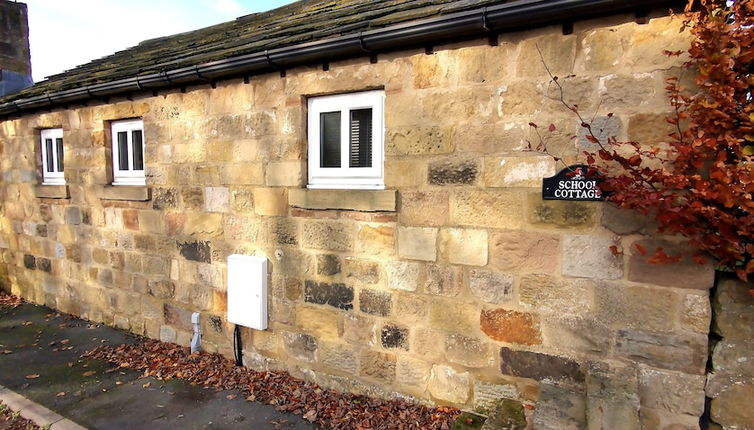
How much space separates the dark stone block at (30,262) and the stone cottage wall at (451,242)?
304 cm

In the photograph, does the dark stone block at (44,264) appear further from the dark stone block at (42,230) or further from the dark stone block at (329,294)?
the dark stone block at (329,294)

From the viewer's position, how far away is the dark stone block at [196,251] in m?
4.43

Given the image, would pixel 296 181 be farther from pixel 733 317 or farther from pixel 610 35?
pixel 733 317

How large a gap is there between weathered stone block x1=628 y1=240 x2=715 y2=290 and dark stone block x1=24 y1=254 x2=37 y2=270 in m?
8.19

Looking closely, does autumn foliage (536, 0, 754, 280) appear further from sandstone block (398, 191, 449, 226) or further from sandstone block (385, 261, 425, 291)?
sandstone block (385, 261, 425, 291)

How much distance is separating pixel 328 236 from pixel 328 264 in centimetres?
26

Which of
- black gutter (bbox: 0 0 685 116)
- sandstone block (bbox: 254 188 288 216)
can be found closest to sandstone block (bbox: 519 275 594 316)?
black gutter (bbox: 0 0 685 116)

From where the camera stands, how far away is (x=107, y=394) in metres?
3.81

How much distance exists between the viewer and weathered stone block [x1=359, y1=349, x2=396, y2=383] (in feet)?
11.3

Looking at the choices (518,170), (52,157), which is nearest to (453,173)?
(518,170)

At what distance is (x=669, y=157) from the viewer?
242 cm

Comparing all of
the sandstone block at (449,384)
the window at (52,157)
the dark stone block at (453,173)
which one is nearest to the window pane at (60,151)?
the window at (52,157)

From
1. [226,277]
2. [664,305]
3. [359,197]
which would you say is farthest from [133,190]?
[664,305]

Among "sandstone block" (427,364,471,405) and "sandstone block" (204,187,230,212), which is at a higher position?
"sandstone block" (204,187,230,212)
